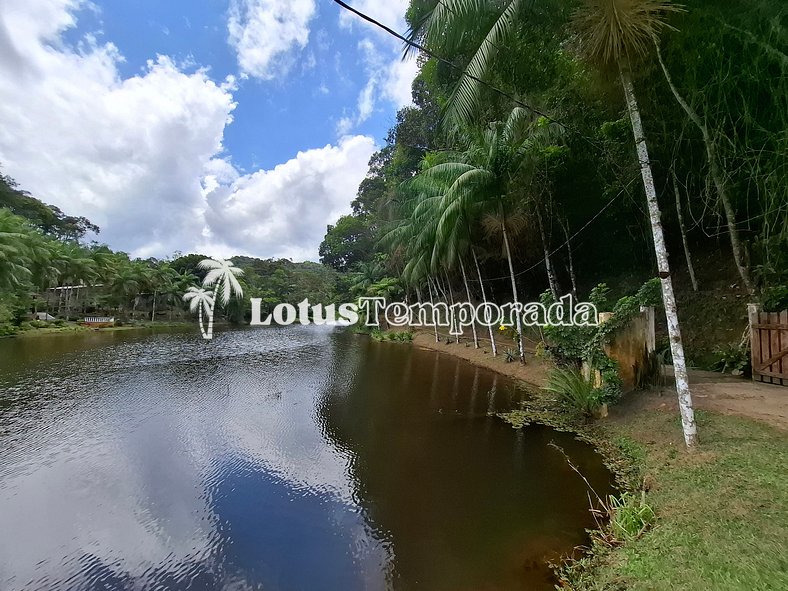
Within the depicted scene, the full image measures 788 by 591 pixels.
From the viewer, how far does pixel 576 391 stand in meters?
6.84

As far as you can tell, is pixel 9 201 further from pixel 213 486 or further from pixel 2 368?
pixel 213 486

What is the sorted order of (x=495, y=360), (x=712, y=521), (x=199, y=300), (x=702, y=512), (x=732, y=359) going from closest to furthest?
(x=712, y=521) → (x=702, y=512) → (x=732, y=359) → (x=495, y=360) → (x=199, y=300)

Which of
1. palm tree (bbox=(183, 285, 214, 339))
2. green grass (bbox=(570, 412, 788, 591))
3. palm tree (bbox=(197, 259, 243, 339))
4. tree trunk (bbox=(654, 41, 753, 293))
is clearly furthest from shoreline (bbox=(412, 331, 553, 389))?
palm tree (bbox=(183, 285, 214, 339))

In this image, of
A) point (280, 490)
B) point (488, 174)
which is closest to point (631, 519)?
point (280, 490)

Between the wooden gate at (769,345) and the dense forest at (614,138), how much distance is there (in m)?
0.52

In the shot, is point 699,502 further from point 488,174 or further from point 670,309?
point 488,174

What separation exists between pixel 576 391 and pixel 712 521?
385cm

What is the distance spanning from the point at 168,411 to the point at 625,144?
1260cm

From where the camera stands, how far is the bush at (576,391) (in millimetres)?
6539

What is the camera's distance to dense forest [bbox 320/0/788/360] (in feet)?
16.5

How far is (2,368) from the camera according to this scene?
11.9m

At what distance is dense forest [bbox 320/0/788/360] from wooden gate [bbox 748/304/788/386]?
52 centimetres

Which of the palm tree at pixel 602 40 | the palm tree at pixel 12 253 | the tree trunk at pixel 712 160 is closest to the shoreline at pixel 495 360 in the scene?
the palm tree at pixel 602 40

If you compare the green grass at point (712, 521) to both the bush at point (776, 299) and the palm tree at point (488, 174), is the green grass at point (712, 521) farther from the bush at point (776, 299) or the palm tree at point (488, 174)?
the palm tree at point (488, 174)
